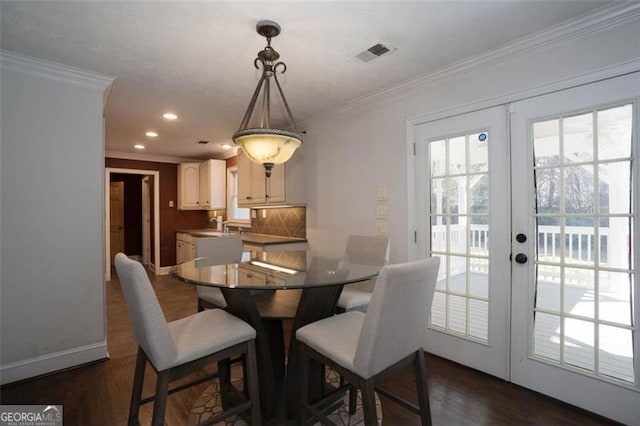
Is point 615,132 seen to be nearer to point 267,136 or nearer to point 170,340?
point 267,136

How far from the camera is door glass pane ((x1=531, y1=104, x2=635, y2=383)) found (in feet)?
5.86

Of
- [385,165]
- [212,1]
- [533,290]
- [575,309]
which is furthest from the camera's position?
[385,165]

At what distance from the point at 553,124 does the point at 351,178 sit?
1776 mm

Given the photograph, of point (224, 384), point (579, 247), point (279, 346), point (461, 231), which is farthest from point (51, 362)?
point (579, 247)

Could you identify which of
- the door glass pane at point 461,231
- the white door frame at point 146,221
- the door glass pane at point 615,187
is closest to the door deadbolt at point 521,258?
the door glass pane at point 461,231

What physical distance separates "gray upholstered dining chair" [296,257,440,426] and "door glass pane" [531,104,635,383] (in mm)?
1155

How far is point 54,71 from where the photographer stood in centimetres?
237

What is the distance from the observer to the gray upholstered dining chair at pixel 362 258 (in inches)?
88.5

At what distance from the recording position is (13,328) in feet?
7.37

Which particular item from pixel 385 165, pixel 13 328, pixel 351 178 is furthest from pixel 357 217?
pixel 13 328

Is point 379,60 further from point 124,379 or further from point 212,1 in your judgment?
point 124,379

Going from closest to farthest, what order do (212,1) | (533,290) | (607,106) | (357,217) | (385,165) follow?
1. (212,1)
2. (607,106)
3. (533,290)
4. (385,165)
5. (357,217)

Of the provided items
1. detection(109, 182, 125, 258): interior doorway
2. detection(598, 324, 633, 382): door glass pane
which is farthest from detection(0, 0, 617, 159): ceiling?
detection(109, 182, 125, 258): interior doorway

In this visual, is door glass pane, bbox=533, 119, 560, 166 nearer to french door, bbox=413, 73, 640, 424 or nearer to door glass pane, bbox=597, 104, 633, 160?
french door, bbox=413, 73, 640, 424
